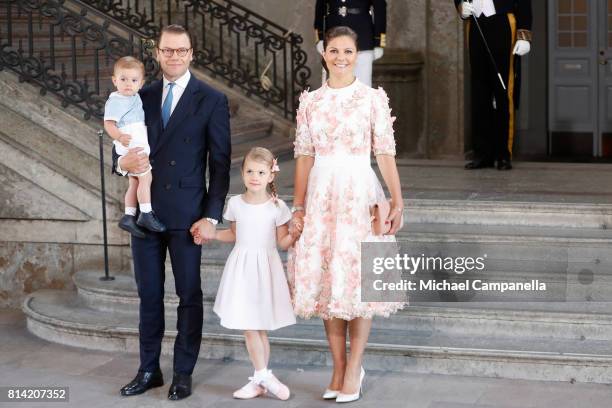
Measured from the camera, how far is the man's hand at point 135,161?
22.9 feet

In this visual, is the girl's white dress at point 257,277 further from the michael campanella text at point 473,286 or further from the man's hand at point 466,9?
the man's hand at point 466,9

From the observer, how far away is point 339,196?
6.86 m

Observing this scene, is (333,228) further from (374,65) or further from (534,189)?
(374,65)

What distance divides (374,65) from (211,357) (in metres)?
5.73

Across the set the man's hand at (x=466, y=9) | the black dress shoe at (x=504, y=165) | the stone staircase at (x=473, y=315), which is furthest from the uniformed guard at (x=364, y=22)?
the stone staircase at (x=473, y=315)

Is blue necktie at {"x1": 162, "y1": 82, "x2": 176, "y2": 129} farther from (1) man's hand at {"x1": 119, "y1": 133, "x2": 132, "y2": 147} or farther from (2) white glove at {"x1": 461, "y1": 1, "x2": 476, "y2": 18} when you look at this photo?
(2) white glove at {"x1": 461, "y1": 1, "x2": 476, "y2": 18}

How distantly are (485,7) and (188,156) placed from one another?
4.72 meters

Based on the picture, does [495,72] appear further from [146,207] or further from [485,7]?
[146,207]

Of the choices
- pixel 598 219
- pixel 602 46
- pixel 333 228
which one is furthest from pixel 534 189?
pixel 602 46

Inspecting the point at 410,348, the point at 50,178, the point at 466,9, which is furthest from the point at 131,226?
the point at 466,9

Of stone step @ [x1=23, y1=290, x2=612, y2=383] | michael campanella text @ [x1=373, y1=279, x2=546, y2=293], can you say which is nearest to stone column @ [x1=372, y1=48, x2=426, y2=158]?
michael campanella text @ [x1=373, y1=279, x2=546, y2=293]

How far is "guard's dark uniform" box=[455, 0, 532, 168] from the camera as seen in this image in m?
11.0

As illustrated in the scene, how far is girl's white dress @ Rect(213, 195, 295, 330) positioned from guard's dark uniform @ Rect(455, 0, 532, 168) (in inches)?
178

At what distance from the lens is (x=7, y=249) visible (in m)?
9.98
